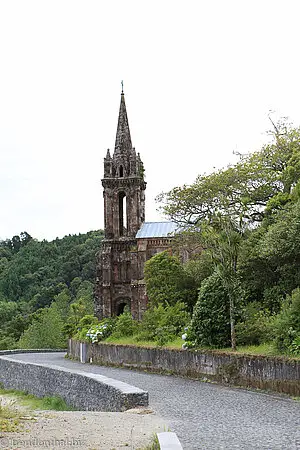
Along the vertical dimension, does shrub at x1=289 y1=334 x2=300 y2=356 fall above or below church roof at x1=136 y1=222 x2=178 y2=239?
below

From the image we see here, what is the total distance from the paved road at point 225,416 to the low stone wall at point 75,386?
2.24ft

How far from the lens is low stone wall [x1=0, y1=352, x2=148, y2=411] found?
14062 millimetres

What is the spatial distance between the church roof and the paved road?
123 feet

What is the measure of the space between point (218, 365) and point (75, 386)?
3.91 m

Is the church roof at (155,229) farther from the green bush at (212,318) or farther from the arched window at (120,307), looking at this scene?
the green bush at (212,318)

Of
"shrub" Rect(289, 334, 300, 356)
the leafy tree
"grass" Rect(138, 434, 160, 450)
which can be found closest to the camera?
"grass" Rect(138, 434, 160, 450)

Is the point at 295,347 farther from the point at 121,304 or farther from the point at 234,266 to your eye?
the point at 121,304

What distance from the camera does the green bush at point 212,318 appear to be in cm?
2122

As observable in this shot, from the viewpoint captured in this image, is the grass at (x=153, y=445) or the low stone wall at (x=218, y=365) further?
the low stone wall at (x=218, y=365)

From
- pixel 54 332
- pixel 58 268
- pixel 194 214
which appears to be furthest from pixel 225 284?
pixel 58 268

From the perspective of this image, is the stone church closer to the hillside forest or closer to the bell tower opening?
the bell tower opening

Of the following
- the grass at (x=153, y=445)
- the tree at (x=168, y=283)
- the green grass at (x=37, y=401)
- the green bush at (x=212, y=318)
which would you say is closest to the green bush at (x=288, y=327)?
the green bush at (x=212, y=318)

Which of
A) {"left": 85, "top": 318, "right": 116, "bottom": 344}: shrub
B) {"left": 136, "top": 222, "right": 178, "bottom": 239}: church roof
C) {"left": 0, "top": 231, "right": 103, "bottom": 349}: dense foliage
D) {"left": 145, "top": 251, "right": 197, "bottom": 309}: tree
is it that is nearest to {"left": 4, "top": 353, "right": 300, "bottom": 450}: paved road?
{"left": 145, "top": 251, "right": 197, "bottom": 309}: tree

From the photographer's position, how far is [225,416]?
1292 cm
